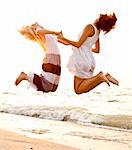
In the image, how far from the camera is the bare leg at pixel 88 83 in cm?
425

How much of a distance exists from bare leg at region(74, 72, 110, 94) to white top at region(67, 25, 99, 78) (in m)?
0.08

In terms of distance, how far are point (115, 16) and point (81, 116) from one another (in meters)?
5.15

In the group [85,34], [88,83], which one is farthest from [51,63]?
[85,34]

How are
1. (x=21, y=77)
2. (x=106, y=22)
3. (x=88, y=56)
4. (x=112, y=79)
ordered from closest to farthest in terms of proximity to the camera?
(x=21, y=77) → (x=112, y=79) → (x=106, y=22) → (x=88, y=56)

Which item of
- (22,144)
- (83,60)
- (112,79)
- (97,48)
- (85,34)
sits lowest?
(22,144)

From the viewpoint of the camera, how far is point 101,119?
8.84 metres

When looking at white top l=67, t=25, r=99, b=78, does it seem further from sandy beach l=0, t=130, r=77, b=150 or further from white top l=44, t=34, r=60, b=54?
sandy beach l=0, t=130, r=77, b=150

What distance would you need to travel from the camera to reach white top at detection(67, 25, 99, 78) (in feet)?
14.9

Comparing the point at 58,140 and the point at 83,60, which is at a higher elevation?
the point at 83,60

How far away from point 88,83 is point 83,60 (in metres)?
0.36

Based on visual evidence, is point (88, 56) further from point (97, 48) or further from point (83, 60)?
point (97, 48)

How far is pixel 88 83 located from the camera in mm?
4367

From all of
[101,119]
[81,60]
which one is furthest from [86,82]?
[101,119]

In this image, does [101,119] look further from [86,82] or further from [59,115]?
[86,82]
